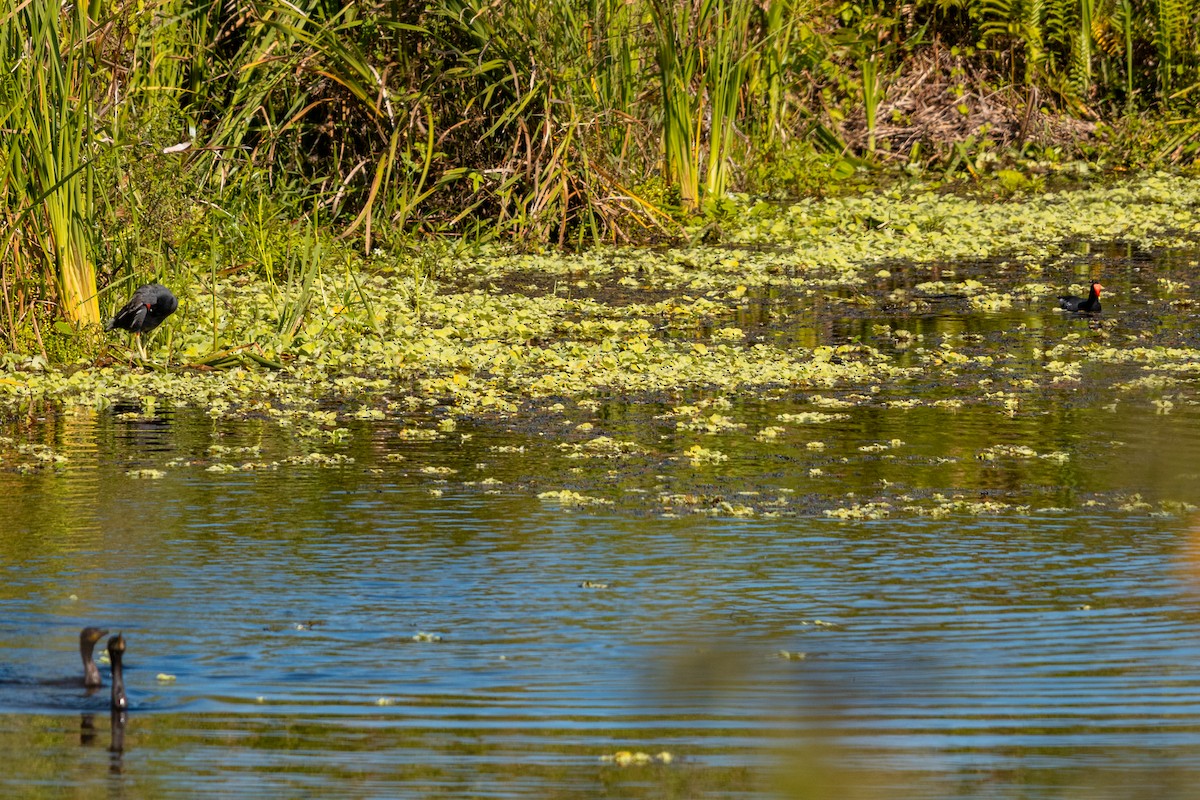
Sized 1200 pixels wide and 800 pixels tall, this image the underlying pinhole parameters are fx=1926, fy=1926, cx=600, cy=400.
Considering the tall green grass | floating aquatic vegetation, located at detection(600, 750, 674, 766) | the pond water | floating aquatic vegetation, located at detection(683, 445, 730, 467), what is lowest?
floating aquatic vegetation, located at detection(600, 750, 674, 766)

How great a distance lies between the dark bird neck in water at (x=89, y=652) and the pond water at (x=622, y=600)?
5cm

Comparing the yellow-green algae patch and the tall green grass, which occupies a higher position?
the tall green grass

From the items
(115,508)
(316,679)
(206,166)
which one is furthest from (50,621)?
(206,166)

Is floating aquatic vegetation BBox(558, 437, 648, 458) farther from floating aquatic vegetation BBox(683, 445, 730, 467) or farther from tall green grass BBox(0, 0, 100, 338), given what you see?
tall green grass BBox(0, 0, 100, 338)

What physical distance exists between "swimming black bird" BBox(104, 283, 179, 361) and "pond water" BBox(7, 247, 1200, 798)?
872mm

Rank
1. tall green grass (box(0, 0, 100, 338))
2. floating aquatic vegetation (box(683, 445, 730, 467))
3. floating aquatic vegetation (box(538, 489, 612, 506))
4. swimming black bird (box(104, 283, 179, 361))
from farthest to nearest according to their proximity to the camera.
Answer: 1. swimming black bird (box(104, 283, 179, 361))
2. tall green grass (box(0, 0, 100, 338))
3. floating aquatic vegetation (box(683, 445, 730, 467))
4. floating aquatic vegetation (box(538, 489, 612, 506))

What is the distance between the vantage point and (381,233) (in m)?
12.8

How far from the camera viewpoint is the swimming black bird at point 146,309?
9.28 metres

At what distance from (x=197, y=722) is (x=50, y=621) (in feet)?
3.38

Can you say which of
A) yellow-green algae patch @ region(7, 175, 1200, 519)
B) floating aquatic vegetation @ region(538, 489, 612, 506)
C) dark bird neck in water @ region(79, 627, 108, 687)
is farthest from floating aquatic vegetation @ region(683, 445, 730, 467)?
dark bird neck in water @ region(79, 627, 108, 687)

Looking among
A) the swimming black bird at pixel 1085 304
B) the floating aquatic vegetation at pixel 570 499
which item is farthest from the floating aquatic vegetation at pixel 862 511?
the swimming black bird at pixel 1085 304

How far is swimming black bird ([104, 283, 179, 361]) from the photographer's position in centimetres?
928

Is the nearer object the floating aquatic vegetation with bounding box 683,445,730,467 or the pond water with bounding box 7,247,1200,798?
the pond water with bounding box 7,247,1200,798

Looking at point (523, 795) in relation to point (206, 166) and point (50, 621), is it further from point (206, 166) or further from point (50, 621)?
point (206, 166)
